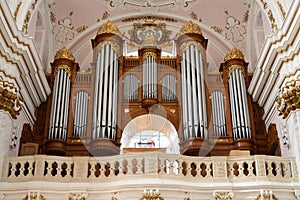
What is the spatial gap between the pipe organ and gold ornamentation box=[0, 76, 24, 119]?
1659 mm

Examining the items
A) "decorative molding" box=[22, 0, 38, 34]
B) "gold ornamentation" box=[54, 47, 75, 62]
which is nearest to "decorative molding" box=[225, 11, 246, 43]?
"gold ornamentation" box=[54, 47, 75, 62]

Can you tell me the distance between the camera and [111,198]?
9820 millimetres

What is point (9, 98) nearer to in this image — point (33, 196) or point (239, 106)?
point (33, 196)

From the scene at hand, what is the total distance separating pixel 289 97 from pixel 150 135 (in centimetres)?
498

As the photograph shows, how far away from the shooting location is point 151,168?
391 inches

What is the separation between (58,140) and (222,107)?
429 cm

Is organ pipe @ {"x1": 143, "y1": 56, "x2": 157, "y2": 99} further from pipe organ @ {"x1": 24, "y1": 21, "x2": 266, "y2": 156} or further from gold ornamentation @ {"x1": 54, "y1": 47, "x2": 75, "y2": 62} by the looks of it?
gold ornamentation @ {"x1": 54, "y1": 47, "x2": 75, "y2": 62}

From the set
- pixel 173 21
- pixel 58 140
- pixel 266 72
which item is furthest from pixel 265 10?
pixel 58 140

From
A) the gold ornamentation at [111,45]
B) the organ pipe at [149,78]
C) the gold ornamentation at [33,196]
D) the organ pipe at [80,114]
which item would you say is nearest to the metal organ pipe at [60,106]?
the organ pipe at [80,114]

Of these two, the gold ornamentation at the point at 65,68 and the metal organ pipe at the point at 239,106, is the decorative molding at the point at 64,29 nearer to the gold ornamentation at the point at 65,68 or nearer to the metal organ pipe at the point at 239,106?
the gold ornamentation at the point at 65,68

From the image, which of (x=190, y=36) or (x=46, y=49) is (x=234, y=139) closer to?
(x=190, y=36)

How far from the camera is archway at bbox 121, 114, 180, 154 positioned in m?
13.2

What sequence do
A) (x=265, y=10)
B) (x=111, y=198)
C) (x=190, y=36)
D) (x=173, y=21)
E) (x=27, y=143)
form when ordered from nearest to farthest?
(x=111, y=198) → (x=27, y=143) → (x=265, y=10) → (x=190, y=36) → (x=173, y=21)

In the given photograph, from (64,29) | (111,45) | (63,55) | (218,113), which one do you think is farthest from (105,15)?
(218,113)
